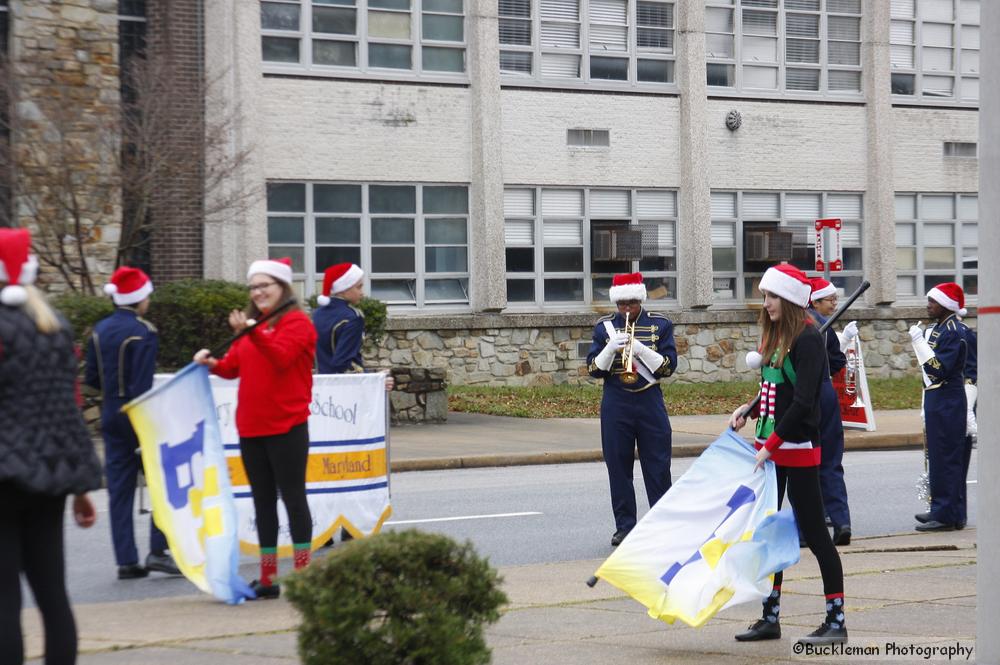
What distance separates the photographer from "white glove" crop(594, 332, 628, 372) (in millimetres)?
11070

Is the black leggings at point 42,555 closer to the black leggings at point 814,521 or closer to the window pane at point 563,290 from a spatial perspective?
the black leggings at point 814,521

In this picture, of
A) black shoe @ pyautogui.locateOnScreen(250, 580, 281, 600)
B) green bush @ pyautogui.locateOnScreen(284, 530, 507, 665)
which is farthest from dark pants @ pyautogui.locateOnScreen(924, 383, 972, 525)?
green bush @ pyautogui.locateOnScreen(284, 530, 507, 665)

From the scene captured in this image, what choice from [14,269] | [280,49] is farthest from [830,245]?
[14,269]

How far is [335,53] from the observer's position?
1053 inches

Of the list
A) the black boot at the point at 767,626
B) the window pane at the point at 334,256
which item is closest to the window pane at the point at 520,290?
the window pane at the point at 334,256

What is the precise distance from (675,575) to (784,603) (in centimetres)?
159

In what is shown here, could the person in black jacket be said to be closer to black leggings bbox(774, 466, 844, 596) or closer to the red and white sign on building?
black leggings bbox(774, 466, 844, 596)

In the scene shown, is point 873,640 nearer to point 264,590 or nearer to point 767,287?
point 767,287

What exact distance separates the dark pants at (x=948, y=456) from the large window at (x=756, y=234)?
58.9 ft

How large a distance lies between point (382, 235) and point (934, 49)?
13.3m

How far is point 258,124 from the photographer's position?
1018 inches

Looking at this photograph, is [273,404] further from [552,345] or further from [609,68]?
[609,68]

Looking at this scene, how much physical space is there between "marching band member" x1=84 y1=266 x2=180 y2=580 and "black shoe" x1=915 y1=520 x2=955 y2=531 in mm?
5885

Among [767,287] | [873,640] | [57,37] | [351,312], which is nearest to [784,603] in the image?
[873,640]
